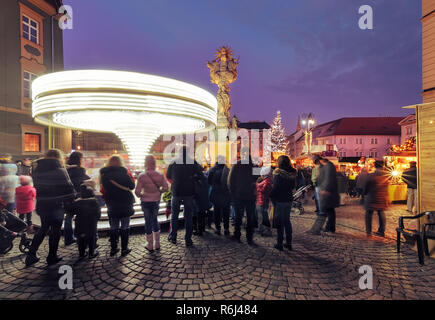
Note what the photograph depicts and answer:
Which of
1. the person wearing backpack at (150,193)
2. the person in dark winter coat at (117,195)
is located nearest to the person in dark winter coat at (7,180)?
the person in dark winter coat at (117,195)

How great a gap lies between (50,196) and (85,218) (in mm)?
703

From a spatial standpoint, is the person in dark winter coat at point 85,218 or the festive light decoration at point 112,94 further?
the festive light decoration at point 112,94

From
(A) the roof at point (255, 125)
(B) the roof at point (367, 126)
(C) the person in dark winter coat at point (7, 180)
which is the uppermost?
(A) the roof at point (255, 125)

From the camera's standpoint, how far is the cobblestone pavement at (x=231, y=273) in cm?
284

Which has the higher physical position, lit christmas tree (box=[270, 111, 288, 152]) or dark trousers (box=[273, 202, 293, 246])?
lit christmas tree (box=[270, 111, 288, 152])

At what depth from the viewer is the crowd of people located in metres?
3.68

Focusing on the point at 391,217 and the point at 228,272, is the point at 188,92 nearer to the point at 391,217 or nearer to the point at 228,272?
the point at 228,272

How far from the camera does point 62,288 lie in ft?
9.61

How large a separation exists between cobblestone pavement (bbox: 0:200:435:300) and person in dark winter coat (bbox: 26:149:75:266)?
0.32 metres

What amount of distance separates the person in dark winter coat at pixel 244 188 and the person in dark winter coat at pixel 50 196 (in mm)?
3325

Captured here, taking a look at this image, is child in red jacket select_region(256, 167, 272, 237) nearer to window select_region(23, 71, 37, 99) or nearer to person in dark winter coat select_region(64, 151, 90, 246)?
person in dark winter coat select_region(64, 151, 90, 246)

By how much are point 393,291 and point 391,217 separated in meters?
5.34

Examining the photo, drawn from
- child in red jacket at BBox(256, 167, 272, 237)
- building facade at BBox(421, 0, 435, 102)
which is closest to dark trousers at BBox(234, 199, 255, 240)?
child in red jacket at BBox(256, 167, 272, 237)

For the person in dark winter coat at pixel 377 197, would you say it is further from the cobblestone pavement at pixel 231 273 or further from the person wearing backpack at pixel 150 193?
the person wearing backpack at pixel 150 193
